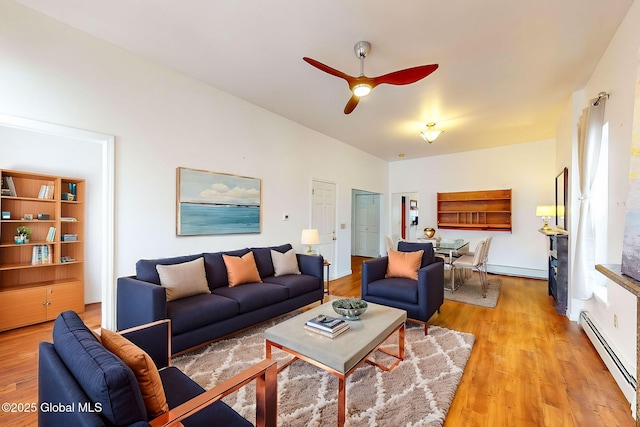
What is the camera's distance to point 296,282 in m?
3.52

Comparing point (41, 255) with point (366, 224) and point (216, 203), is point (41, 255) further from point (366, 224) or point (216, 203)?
point (366, 224)

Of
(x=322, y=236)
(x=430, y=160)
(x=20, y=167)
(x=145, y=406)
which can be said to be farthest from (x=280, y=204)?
(x=430, y=160)

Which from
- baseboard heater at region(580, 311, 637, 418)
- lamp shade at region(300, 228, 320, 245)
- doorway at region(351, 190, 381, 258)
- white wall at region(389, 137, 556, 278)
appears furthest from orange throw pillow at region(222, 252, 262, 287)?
doorway at region(351, 190, 381, 258)

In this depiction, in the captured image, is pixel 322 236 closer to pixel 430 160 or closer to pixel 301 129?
pixel 301 129

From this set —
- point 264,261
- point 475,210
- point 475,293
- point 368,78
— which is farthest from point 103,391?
point 475,210

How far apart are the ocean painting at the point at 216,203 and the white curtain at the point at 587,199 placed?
3.84 meters

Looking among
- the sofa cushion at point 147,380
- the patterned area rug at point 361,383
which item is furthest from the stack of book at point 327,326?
Result: the sofa cushion at point 147,380

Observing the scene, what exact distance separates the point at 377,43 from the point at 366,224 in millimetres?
6429

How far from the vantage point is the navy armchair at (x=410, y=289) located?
303 cm

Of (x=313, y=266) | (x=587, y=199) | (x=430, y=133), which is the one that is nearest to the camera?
Answer: (x=587, y=199)

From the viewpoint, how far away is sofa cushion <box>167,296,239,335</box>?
240cm

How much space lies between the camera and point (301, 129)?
490 cm

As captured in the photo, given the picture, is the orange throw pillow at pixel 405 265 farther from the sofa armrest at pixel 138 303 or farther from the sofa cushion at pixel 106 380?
the sofa cushion at pixel 106 380

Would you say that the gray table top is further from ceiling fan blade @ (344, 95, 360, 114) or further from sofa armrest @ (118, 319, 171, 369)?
ceiling fan blade @ (344, 95, 360, 114)
